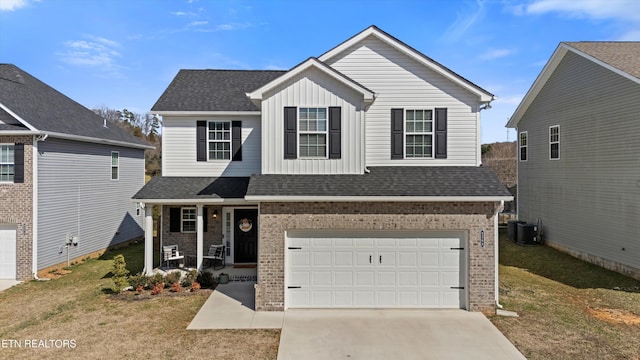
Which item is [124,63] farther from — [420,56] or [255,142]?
[420,56]

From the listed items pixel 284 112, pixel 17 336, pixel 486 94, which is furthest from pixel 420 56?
pixel 17 336

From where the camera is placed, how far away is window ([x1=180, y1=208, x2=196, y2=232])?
14430 mm

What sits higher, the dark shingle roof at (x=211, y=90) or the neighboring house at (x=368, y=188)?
the dark shingle roof at (x=211, y=90)

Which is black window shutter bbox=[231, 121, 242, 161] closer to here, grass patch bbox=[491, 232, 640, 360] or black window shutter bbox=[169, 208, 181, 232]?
black window shutter bbox=[169, 208, 181, 232]

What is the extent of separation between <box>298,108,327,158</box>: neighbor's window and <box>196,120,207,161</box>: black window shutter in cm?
478

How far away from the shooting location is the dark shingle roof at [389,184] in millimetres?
10172

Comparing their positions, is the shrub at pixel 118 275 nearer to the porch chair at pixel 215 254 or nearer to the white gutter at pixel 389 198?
the porch chair at pixel 215 254

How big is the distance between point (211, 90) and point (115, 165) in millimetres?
7494

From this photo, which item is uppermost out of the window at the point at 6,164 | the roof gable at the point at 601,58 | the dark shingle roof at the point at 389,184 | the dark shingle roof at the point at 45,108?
the roof gable at the point at 601,58

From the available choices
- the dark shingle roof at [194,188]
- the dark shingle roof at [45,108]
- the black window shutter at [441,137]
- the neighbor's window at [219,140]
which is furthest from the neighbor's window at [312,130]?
the dark shingle roof at [45,108]

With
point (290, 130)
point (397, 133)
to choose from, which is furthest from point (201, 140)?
point (397, 133)

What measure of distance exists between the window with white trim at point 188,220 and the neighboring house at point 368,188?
52.3 inches

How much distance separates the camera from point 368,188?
10.4 meters

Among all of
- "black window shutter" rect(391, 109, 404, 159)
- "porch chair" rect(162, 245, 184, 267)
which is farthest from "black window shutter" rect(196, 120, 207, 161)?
"black window shutter" rect(391, 109, 404, 159)
